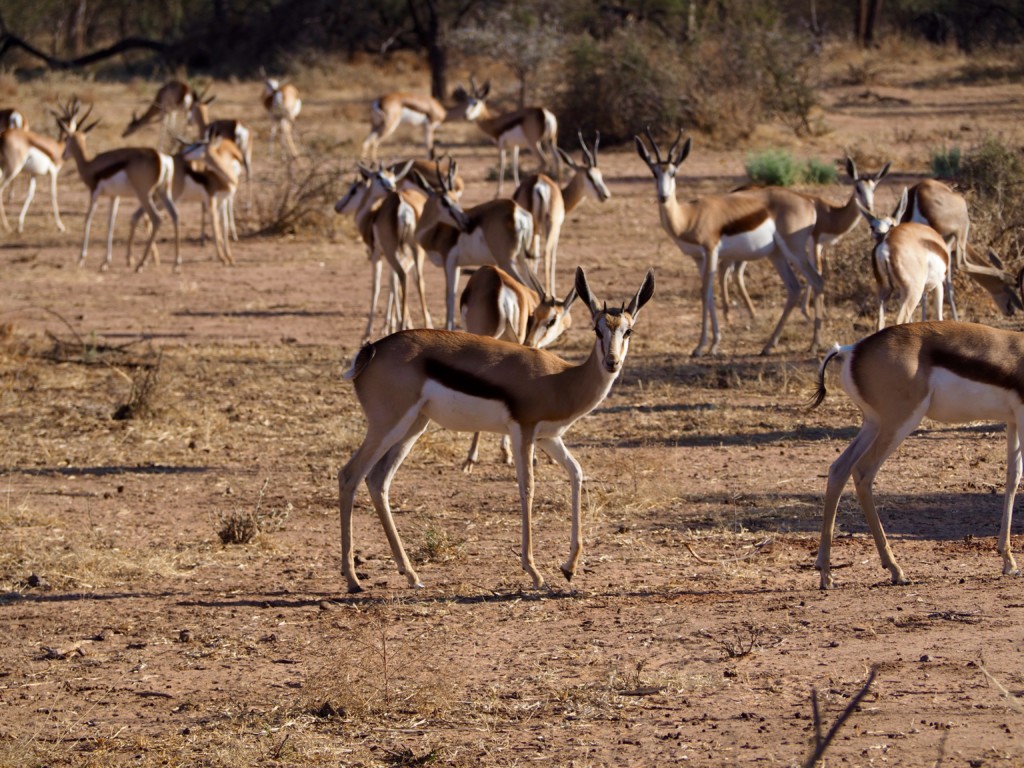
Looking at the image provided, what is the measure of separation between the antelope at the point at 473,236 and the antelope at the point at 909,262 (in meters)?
2.85

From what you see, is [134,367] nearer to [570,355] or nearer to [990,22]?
[570,355]

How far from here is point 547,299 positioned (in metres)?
8.53

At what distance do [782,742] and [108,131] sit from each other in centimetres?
2360

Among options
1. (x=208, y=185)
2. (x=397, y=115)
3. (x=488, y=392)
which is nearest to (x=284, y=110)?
(x=397, y=115)

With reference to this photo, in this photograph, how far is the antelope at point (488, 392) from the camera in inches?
241

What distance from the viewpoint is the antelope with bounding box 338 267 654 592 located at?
6121 mm

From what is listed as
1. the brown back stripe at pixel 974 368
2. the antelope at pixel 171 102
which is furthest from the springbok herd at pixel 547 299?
the antelope at pixel 171 102

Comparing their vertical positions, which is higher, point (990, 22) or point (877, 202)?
point (990, 22)

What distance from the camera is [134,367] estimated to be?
36.4ft

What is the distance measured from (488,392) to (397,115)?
19.1 meters

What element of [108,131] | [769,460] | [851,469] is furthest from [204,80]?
[851,469]

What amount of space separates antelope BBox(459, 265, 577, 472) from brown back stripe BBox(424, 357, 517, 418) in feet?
7.38

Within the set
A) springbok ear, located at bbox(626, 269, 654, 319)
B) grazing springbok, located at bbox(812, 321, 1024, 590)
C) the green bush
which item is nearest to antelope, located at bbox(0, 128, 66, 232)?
the green bush

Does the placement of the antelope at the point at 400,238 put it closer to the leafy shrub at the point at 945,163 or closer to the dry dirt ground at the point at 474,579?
the dry dirt ground at the point at 474,579
